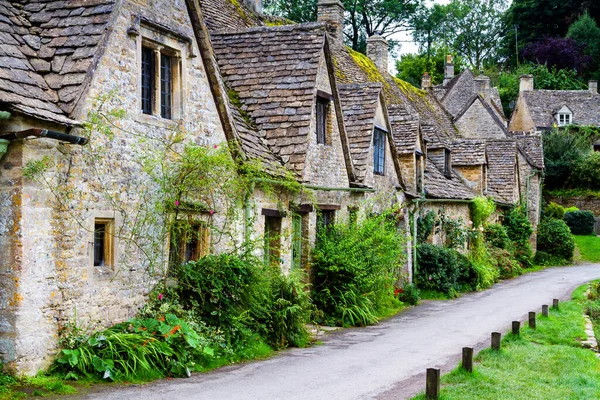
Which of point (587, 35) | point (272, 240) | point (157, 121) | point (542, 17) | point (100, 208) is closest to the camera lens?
point (100, 208)

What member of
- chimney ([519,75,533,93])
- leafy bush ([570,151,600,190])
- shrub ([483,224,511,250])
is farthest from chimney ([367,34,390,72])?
chimney ([519,75,533,93])

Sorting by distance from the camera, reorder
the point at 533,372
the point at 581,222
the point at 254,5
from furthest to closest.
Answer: the point at 581,222 < the point at 254,5 < the point at 533,372

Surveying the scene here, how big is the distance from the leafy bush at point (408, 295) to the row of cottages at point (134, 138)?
2.87m

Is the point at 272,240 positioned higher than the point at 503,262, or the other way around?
the point at 272,240

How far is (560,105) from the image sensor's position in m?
70.1

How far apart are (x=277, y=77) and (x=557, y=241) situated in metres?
30.2

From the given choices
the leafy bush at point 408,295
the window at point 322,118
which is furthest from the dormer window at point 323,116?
the leafy bush at point 408,295

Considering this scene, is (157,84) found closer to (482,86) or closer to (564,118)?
(482,86)

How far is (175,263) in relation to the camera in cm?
1348

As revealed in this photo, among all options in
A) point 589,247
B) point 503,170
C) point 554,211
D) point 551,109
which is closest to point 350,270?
point 503,170

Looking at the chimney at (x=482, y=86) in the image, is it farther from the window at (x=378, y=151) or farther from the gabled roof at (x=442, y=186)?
the window at (x=378, y=151)

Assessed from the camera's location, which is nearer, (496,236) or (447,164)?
(447,164)

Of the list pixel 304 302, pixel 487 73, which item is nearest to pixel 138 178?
pixel 304 302

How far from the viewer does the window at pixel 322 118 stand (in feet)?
62.3
